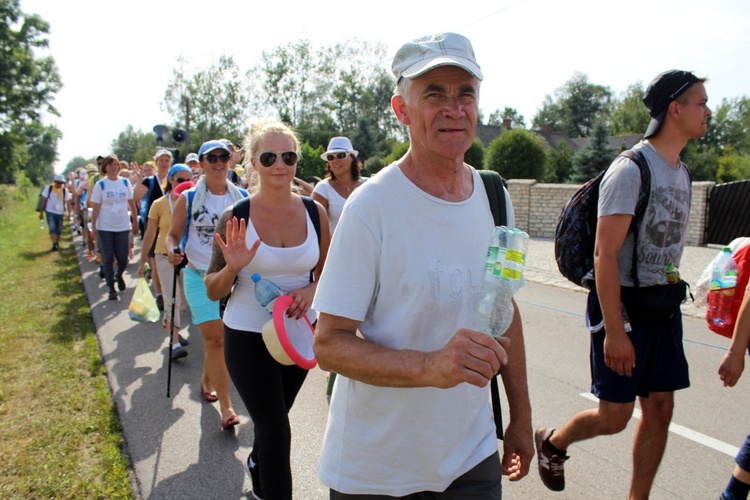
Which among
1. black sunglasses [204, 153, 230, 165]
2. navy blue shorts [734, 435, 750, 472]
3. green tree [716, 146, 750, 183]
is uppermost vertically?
black sunglasses [204, 153, 230, 165]

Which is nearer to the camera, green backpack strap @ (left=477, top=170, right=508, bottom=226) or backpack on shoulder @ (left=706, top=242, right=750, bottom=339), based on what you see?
green backpack strap @ (left=477, top=170, right=508, bottom=226)

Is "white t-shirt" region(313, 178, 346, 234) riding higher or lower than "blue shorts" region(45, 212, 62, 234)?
higher

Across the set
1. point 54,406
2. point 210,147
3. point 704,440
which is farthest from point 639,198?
point 54,406

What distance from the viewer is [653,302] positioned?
289 centimetres

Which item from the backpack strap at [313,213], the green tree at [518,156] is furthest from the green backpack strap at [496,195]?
the green tree at [518,156]

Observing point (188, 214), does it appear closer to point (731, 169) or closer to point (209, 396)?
point (209, 396)

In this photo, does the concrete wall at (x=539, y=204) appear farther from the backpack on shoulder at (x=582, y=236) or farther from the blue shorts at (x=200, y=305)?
the backpack on shoulder at (x=582, y=236)

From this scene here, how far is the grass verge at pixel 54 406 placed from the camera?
358 cm

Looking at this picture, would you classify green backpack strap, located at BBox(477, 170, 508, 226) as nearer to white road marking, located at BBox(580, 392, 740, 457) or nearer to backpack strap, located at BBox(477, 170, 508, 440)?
backpack strap, located at BBox(477, 170, 508, 440)

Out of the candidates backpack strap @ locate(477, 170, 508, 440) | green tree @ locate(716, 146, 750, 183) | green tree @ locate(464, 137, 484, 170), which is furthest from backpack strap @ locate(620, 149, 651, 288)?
green tree @ locate(716, 146, 750, 183)

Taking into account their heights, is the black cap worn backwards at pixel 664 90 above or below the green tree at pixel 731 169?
above

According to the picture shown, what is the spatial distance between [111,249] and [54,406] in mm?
5179

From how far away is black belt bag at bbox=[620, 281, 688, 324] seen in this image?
9.50 ft

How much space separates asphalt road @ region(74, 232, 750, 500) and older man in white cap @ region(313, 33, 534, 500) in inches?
76.1
